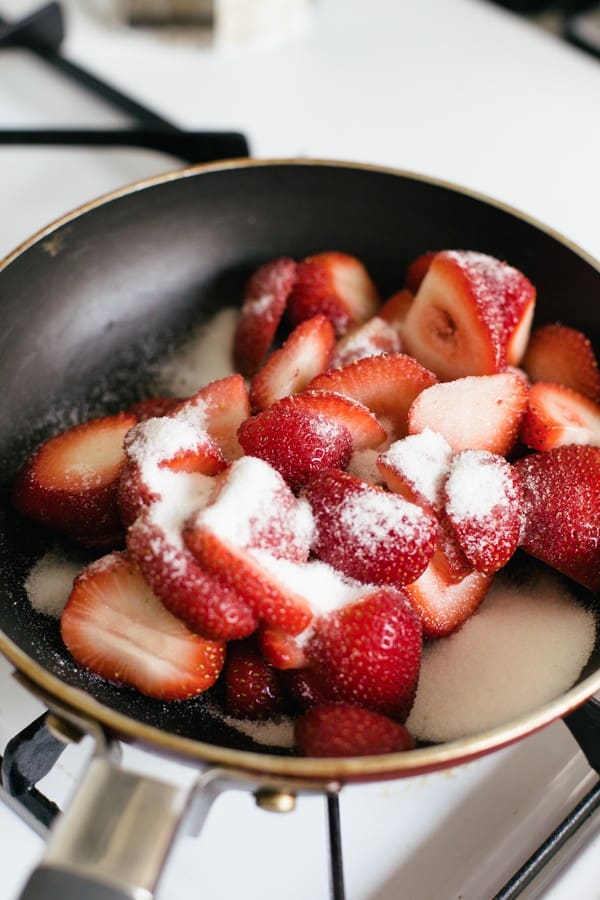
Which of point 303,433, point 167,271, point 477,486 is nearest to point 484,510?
point 477,486

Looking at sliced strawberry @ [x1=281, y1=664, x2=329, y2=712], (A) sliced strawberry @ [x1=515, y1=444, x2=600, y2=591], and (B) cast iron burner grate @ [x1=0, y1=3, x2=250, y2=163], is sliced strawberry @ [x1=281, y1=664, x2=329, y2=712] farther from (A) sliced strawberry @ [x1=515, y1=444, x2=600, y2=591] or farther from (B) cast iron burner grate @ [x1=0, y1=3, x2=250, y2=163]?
(B) cast iron burner grate @ [x1=0, y1=3, x2=250, y2=163]

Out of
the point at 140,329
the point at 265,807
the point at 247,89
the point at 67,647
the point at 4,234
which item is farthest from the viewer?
the point at 247,89

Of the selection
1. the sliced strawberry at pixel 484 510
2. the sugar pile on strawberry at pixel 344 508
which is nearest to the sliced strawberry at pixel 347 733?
the sugar pile on strawberry at pixel 344 508

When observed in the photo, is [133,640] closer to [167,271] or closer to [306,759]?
[306,759]

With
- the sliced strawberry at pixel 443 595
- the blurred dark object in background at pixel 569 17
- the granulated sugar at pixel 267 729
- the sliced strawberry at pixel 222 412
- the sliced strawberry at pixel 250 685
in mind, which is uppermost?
the blurred dark object in background at pixel 569 17

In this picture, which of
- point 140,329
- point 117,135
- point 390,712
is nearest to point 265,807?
point 390,712

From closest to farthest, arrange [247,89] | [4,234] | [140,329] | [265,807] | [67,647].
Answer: [265,807], [67,647], [140,329], [4,234], [247,89]

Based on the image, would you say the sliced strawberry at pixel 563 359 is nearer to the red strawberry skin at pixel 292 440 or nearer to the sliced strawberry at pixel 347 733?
the red strawberry skin at pixel 292 440

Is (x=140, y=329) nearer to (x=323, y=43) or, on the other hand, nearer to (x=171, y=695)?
(x=171, y=695)
